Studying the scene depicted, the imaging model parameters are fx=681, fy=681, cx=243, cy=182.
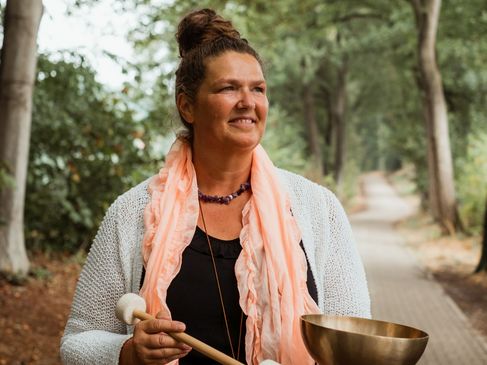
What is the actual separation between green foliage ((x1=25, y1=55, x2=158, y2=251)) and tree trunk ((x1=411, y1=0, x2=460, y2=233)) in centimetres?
963

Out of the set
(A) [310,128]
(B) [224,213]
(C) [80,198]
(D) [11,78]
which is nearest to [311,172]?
(A) [310,128]

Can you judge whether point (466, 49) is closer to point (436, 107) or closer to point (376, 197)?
point (436, 107)

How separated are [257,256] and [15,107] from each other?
626 centimetres

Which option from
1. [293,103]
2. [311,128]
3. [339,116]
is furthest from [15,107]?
[293,103]

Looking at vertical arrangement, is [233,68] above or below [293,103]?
below

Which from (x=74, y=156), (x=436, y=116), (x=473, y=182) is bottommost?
(x=74, y=156)

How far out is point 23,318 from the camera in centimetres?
→ 715

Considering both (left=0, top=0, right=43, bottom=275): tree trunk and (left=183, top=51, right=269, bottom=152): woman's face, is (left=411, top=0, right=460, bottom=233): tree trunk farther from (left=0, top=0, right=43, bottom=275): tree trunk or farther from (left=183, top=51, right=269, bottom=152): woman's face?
(left=183, top=51, right=269, bottom=152): woman's face

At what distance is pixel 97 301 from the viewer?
96.4 inches

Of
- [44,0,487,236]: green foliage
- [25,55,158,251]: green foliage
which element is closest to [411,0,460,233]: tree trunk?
[44,0,487,236]: green foliage

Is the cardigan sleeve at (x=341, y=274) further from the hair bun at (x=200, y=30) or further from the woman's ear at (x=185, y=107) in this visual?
the hair bun at (x=200, y=30)

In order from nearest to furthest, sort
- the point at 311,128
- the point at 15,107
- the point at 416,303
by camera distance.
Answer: the point at 15,107
the point at 416,303
the point at 311,128

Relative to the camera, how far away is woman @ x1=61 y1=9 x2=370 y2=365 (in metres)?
2.35

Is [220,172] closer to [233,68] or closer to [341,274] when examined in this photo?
[233,68]
